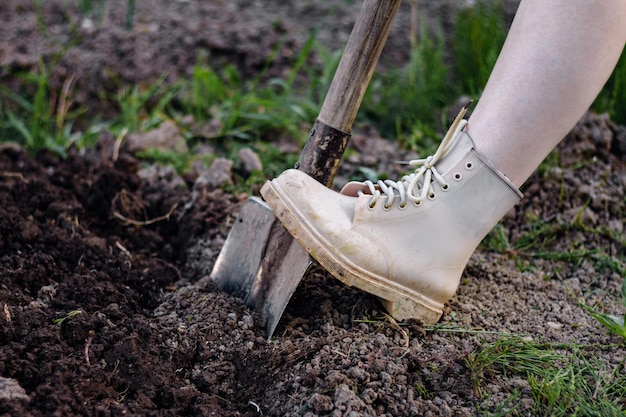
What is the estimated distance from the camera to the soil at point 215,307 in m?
1.54

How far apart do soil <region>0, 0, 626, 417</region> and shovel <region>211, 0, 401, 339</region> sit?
0.22 ft

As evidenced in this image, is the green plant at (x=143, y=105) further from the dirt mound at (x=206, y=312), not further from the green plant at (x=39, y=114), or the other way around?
the dirt mound at (x=206, y=312)

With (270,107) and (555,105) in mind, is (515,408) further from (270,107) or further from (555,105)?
(270,107)

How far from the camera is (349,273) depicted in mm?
1719

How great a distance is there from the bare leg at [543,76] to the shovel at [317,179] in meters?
0.33

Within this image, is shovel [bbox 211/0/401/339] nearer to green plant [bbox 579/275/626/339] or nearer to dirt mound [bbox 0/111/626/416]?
dirt mound [bbox 0/111/626/416]

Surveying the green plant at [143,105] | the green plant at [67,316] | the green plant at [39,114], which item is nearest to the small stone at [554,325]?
the green plant at [67,316]

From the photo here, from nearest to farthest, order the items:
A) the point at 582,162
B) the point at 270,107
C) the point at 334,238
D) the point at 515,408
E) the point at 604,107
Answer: the point at 515,408, the point at 334,238, the point at 582,162, the point at 604,107, the point at 270,107

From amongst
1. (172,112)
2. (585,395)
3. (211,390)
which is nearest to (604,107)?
(585,395)

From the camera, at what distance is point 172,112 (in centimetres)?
315

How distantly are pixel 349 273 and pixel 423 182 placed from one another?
31 cm

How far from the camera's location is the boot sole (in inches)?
67.8

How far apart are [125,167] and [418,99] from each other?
131 centimetres

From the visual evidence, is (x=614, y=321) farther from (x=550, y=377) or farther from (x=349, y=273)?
(x=349, y=273)
